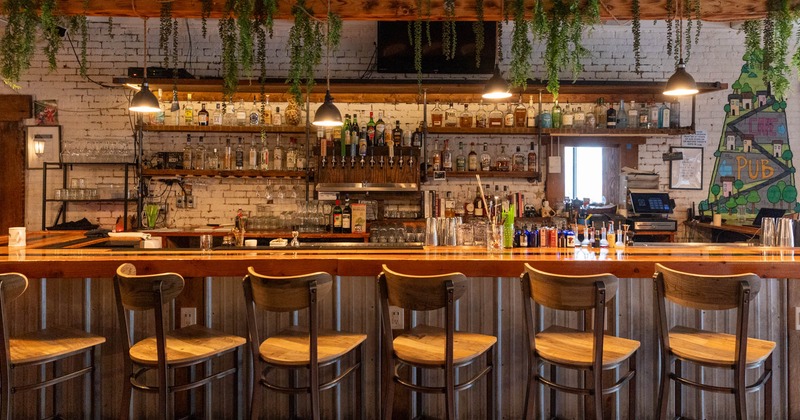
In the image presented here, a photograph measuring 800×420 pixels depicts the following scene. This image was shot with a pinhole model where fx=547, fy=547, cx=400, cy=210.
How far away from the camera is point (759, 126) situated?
6.80 m

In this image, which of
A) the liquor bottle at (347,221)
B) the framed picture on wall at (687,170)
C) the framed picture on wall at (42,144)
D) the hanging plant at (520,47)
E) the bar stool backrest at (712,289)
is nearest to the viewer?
the bar stool backrest at (712,289)

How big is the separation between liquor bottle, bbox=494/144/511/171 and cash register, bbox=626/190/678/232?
56.2 inches

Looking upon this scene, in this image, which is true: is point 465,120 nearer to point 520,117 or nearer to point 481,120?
point 481,120

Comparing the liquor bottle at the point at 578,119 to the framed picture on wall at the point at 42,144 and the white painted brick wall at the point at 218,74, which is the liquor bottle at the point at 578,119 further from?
the framed picture on wall at the point at 42,144

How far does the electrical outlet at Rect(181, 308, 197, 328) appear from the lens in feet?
10.3

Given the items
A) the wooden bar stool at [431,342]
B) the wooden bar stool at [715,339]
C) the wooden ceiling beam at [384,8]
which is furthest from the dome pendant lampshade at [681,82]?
Answer: the wooden bar stool at [431,342]

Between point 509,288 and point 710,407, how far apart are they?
133 cm

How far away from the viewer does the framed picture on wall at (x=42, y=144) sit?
6551 mm

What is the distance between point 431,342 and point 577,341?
706 millimetres

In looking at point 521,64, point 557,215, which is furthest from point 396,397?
point 557,215

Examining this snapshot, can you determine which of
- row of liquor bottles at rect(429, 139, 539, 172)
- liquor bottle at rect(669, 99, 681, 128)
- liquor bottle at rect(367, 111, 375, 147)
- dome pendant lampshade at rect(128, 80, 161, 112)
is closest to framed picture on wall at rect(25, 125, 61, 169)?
dome pendant lampshade at rect(128, 80, 161, 112)

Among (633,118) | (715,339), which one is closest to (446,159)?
(633,118)

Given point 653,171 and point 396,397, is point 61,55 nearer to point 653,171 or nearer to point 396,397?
point 396,397

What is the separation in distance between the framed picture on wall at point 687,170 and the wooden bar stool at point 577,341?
480 cm
